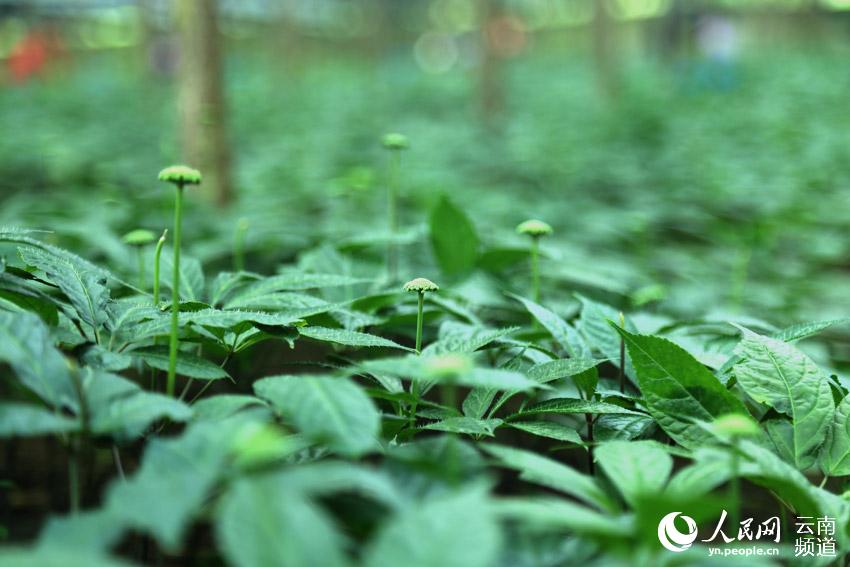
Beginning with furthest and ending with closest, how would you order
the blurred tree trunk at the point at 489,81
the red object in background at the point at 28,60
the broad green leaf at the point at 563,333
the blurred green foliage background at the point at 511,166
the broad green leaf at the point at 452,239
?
the red object in background at the point at 28,60 → the blurred tree trunk at the point at 489,81 → the blurred green foliage background at the point at 511,166 → the broad green leaf at the point at 452,239 → the broad green leaf at the point at 563,333

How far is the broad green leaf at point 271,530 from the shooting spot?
0.54 metres

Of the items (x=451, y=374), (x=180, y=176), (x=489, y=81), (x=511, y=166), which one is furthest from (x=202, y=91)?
(x=489, y=81)

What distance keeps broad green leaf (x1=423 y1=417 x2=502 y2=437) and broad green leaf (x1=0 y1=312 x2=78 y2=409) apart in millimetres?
442

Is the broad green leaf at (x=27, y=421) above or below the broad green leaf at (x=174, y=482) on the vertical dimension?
above

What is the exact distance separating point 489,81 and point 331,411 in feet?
23.2

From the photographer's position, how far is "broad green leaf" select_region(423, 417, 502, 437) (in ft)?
2.92

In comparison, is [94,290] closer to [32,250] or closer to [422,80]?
[32,250]

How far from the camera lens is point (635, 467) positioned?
828 millimetres

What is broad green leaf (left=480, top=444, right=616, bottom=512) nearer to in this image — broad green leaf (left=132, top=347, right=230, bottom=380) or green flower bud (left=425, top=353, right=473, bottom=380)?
green flower bud (left=425, top=353, right=473, bottom=380)

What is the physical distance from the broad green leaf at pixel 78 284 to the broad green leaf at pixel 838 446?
107 centimetres

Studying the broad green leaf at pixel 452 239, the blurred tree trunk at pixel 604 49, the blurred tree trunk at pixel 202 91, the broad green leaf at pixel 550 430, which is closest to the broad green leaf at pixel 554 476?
the broad green leaf at pixel 550 430

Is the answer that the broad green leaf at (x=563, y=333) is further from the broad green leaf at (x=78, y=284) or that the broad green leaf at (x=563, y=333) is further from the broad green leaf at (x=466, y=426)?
the broad green leaf at (x=78, y=284)

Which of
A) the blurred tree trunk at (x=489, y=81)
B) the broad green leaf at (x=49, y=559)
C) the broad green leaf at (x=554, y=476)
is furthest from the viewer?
the blurred tree trunk at (x=489, y=81)

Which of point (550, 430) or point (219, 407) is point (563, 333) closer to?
point (550, 430)
